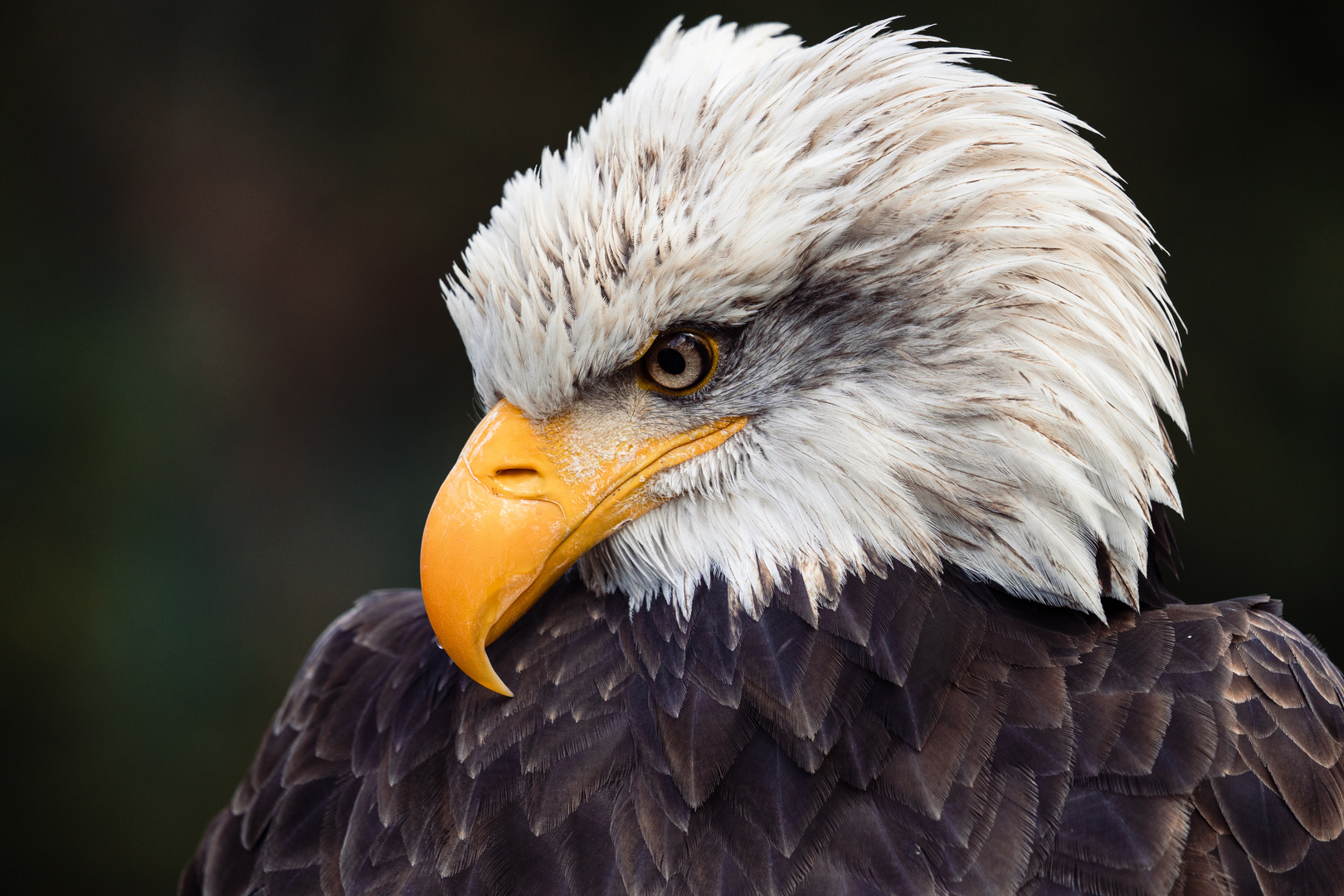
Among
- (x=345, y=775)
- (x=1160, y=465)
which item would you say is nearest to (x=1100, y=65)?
(x=1160, y=465)

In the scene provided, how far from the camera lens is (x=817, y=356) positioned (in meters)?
1.88

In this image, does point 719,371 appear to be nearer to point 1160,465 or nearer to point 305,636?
point 1160,465

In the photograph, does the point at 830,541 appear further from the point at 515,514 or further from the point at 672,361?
the point at 515,514

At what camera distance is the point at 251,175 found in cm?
573

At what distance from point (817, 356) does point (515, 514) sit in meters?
0.58

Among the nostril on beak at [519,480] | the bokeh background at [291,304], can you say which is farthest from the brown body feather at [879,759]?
the bokeh background at [291,304]

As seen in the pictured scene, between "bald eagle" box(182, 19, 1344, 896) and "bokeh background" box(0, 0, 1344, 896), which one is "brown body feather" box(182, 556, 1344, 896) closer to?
"bald eagle" box(182, 19, 1344, 896)

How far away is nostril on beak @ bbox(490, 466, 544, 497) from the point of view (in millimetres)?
1851

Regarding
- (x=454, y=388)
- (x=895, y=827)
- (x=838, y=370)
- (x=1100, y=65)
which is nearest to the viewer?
(x=895, y=827)

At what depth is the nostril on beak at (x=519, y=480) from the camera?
1.85 m

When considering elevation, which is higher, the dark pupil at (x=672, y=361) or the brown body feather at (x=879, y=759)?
the dark pupil at (x=672, y=361)

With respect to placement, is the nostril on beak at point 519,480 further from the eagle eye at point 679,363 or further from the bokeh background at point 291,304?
the bokeh background at point 291,304

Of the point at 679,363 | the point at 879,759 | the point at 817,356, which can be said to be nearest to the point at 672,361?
the point at 679,363

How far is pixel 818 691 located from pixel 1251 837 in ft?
2.27
